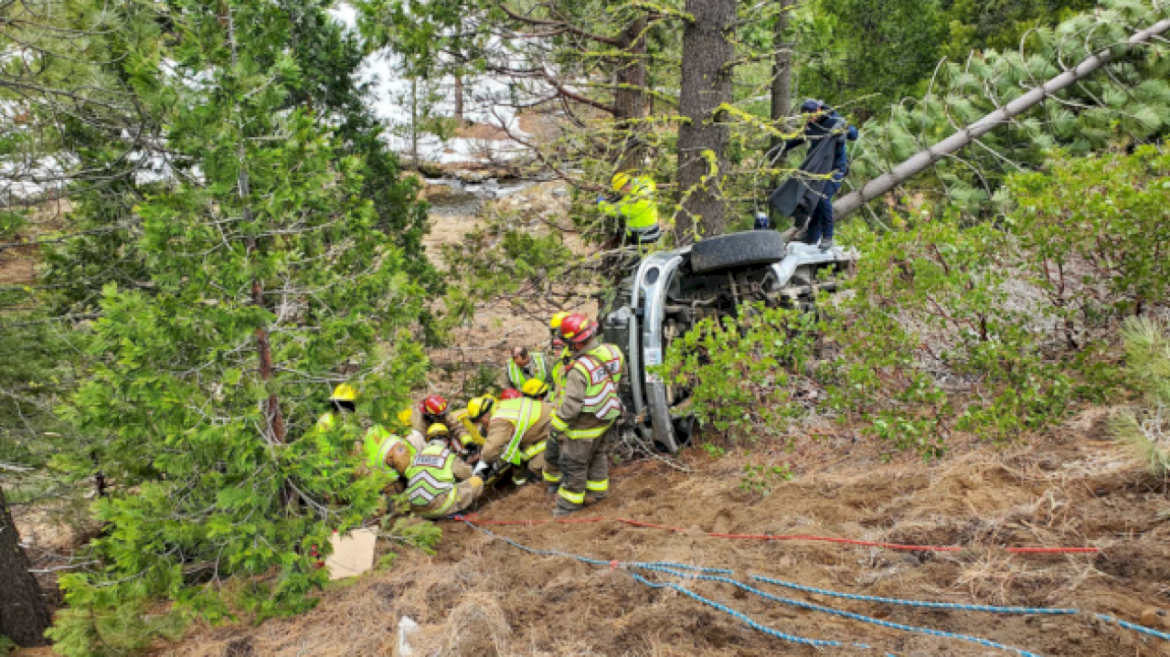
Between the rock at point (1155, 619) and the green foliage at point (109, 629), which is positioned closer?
the rock at point (1155, 619)

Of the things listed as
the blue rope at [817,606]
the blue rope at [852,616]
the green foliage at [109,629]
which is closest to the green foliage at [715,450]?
the blue rope at [817,606]

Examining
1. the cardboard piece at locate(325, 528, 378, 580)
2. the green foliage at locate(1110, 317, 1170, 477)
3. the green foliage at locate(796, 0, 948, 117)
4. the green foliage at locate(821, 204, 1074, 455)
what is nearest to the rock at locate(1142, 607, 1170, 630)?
the green foliage at locate(1110, 317, 1170, 477)

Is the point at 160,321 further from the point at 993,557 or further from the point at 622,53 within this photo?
the point at 622,53

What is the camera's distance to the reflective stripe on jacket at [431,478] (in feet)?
20.7

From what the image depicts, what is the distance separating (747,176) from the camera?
9.34 m

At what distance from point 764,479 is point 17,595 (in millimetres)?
5828

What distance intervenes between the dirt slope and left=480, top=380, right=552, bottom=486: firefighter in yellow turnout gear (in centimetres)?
152

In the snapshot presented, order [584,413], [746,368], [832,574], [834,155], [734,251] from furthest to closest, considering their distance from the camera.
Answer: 1. [834,155]
2. [734,251]
3. [584,413]
4. [746,368]
5. [832,574]

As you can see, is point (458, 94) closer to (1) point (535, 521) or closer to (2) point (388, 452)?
(2) point (388, 452)

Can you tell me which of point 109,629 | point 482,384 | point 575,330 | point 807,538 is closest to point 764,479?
point 807,538

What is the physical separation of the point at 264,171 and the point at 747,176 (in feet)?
20.8

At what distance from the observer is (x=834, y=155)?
8.13 m

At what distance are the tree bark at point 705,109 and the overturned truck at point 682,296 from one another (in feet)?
2.36

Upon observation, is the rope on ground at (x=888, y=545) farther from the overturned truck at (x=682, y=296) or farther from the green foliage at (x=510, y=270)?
the green foliage at (x=510, y=270)
